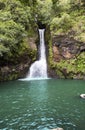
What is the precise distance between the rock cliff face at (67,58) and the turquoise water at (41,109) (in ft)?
28.5

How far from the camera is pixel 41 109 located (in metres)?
17.4

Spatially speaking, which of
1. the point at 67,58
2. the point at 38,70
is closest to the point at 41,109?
Result: the point at 67,58

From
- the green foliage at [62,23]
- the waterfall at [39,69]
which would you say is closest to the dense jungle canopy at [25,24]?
the green foliage at [62,23]

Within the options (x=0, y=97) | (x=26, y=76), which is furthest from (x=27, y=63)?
(x=0, y=97)

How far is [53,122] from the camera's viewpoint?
46.8ft

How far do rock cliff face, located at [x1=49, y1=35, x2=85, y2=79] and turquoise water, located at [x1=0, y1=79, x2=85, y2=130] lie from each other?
868 centimetres

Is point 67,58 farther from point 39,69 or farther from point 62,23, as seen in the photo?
point 62,23

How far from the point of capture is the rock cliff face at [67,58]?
34281 millimetres

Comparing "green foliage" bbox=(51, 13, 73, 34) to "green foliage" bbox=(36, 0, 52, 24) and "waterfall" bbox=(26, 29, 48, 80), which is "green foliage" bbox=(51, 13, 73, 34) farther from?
"green foliage" bbox=(36, 0, 52, 24)

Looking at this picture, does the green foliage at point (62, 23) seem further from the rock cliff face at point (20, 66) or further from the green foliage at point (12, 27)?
the rock cliff face at point (20, 66)

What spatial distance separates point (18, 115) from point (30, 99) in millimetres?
4875

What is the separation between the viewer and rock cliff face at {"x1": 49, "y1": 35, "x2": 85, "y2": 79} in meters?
34.3

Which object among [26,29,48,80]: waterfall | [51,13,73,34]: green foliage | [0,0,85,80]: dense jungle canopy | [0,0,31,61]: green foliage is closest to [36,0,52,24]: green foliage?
[0,0,85,80]: dense jungle canopy

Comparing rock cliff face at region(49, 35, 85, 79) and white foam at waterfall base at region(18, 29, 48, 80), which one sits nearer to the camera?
rock cliff face at region(49, 35, 85, 79)
